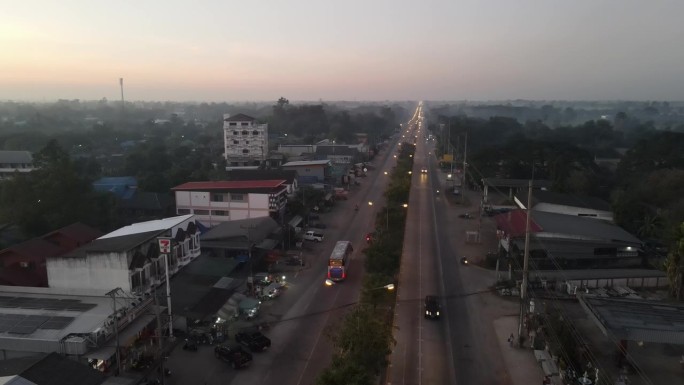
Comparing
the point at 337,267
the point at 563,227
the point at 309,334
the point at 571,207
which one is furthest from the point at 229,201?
the point at 571,207

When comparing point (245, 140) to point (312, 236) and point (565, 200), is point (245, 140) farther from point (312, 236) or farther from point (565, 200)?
point (565, 200)

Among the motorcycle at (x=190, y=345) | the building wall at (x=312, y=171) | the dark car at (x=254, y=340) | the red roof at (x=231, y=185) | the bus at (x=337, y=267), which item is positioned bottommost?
the motorcycle at (x=190, y=345)

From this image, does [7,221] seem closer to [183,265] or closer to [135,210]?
[135,210]

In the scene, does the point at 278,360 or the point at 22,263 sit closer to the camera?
the point at 278,360

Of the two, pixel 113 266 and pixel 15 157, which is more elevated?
pixel 15 157

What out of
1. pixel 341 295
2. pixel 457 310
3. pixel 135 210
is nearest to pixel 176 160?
pixel 135 210

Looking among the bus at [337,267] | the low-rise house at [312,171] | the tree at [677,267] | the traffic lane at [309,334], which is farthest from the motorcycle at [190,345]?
the low-rise house at [312,171]

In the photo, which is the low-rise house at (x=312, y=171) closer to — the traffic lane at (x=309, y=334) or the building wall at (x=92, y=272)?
the traffic lane at (x=309, y=334)
